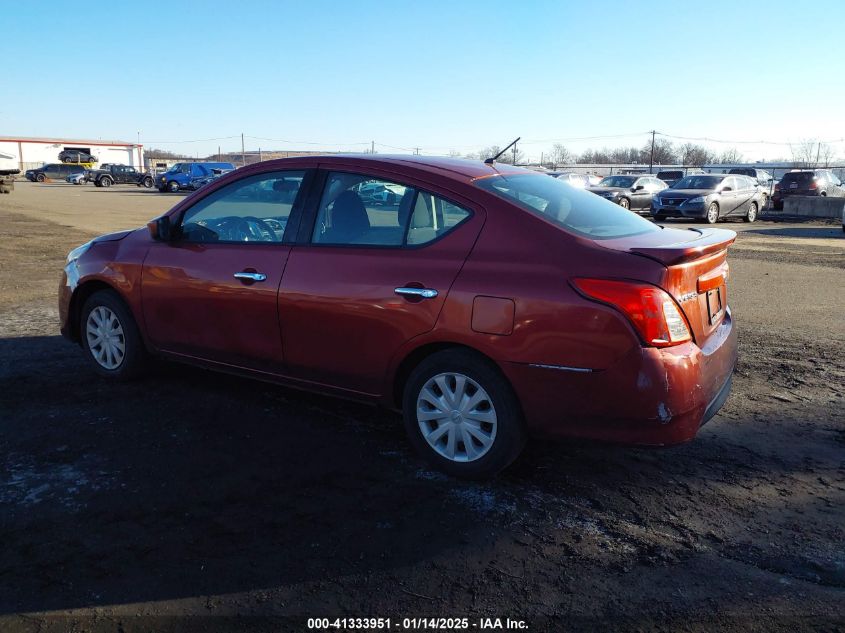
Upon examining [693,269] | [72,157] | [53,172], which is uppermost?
[72,157]

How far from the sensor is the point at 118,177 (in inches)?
2172

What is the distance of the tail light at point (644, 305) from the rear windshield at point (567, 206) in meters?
0.42

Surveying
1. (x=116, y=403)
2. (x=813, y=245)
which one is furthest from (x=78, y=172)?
(x=116, y=403)

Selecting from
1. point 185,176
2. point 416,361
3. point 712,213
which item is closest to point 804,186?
point 712,213

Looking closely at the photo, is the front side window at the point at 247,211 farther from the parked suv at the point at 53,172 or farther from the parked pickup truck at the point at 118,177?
the parked suv at the point at 53,172

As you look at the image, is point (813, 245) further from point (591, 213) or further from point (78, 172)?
point (78, 172)

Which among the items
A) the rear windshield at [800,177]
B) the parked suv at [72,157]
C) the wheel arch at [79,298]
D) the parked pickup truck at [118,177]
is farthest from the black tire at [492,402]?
the parked suv at [72,157]

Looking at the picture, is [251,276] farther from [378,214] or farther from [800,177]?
[800,177]

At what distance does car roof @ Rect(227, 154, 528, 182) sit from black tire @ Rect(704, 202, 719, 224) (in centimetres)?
1986

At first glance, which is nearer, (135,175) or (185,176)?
(185,176)

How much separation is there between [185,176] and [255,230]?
41.1 m

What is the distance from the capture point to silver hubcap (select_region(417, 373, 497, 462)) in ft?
12.2

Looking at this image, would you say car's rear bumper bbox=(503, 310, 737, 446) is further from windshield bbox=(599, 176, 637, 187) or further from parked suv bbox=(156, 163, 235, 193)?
parked suv bbox=(156, 163, 235, 193)

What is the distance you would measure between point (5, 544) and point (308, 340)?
5.92 ft
